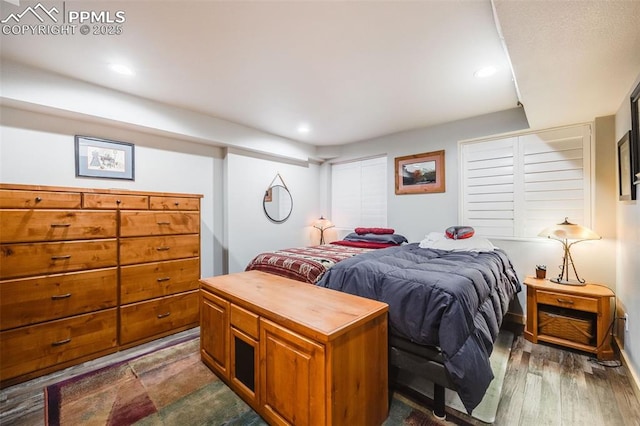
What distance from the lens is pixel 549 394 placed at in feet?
6.16

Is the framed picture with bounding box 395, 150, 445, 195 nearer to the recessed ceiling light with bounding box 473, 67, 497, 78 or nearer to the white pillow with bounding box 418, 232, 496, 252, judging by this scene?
the white pillow with bounding box 418, 232, 496, 252

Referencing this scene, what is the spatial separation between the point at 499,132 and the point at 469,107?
1.72ft

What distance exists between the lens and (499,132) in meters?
3.23

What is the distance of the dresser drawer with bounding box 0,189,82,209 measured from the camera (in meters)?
1.99

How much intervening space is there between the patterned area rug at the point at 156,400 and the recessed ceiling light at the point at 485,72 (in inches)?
103

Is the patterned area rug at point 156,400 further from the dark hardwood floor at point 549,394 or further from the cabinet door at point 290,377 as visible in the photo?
the cabinet door at point 290,377

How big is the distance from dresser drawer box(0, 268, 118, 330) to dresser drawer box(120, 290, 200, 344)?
8.3 inches

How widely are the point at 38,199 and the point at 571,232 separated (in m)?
4.58

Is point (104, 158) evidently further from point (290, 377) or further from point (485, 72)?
point (485, 72)

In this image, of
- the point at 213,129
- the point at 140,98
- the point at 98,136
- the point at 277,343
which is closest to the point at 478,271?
the point at 277,343

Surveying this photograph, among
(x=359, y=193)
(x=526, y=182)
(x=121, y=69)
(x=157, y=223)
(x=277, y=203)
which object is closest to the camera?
(x=121, y=69)

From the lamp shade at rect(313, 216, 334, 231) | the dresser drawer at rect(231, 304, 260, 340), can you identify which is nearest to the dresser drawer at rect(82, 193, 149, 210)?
the dresser drawer at rect(231, 304, 260, 340)

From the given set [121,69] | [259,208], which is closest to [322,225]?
[259,208]

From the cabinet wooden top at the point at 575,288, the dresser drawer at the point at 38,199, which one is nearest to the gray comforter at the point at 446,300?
the cabinet wooden top at the point at 575,288
